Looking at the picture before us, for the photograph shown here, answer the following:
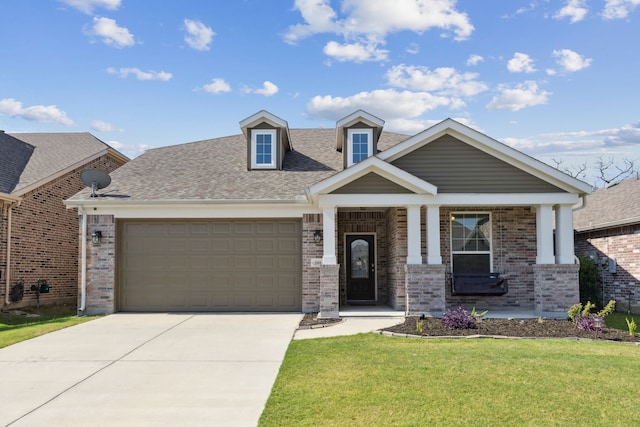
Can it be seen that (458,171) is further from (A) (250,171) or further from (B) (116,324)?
(B) (116,324)

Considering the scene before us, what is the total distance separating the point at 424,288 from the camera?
11758mm

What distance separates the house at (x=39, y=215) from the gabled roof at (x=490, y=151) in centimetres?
1029

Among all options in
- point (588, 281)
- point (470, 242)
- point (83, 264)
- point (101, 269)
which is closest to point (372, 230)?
point (470, 242)

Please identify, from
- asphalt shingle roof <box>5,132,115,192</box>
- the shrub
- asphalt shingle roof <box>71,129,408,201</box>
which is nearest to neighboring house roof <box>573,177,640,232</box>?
the shrub

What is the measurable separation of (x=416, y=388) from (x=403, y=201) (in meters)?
6.51

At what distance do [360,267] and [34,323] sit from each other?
8.64m

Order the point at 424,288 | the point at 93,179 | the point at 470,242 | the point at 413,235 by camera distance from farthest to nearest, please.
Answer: the point at 470,242 → the point at 93,179 → the point at 413,235 → the point at 424,288

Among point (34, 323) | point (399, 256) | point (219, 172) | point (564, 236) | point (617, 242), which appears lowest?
point (34, 323)

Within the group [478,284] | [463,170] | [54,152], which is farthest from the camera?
[54,152]

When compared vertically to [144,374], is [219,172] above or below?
above

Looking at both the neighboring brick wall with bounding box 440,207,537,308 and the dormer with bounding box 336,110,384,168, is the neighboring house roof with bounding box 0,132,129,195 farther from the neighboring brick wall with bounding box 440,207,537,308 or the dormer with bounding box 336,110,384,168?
the neighboring brick wall with bounding box 440,207,537,308

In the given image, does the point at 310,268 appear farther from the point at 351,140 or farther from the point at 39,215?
the point at 39,215

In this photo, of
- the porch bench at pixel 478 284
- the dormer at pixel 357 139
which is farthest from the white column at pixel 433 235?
the dormer at pixel 357 139

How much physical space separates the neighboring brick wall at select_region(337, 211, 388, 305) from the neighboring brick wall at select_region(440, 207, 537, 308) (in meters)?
2.06
